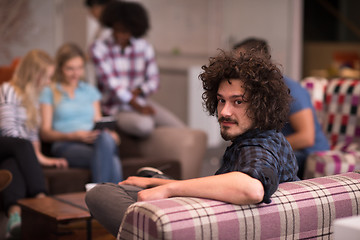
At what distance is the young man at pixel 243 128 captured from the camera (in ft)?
5.14

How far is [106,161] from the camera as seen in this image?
3371 mm

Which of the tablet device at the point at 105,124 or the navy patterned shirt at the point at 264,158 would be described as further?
the tablet device at the point at 105,124

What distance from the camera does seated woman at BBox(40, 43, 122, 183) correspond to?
3389 mm

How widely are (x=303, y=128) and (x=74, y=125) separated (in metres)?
1.40

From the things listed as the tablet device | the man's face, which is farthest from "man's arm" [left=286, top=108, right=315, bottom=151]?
the man's face

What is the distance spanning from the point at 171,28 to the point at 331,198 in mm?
4827

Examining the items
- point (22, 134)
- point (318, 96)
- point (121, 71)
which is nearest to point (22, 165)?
point (22, 134)

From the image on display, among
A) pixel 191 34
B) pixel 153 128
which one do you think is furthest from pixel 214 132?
pixel 153 128

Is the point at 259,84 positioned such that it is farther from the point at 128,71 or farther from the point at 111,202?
the point at 128,71

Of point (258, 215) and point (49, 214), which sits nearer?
point (258, 215)

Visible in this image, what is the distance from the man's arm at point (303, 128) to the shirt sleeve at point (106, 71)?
1.37 metres

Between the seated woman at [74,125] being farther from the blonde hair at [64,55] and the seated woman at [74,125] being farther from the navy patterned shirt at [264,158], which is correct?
the navy patterned shirt at [264,158]

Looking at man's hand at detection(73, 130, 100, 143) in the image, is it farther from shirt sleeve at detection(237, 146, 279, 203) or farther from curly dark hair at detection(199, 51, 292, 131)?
shirt sleeve at detection(237, 146, 279, 203)

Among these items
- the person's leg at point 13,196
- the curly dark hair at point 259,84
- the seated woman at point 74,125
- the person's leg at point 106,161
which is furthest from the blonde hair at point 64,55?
the curly dark hair at point 259,84
